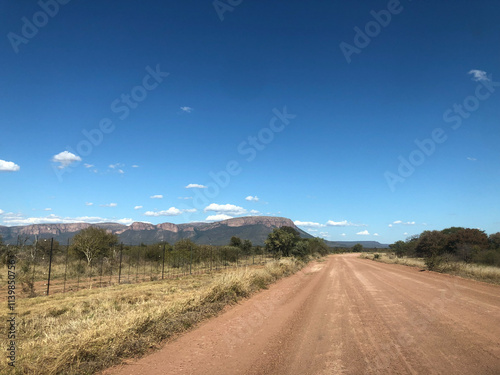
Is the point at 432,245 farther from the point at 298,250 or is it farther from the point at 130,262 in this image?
the point at 130,262

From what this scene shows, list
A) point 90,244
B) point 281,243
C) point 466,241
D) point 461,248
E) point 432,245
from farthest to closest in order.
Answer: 1. point 432,245
2. point 466,241
3. point 281,243
4. point 461,248
5. point 90,244

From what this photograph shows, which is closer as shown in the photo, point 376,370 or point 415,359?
point 376,370

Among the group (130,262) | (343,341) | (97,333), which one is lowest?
(130,262)

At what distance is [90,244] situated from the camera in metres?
34.9

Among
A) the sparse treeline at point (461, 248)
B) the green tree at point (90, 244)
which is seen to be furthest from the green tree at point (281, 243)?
the green tree at point (90, 244)

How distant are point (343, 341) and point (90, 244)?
1427 inches

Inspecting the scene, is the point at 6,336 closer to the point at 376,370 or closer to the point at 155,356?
the point at 155,356

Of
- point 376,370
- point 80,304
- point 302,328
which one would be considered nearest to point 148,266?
point 80,304

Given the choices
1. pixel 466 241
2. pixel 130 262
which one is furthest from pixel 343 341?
pixel 466 241

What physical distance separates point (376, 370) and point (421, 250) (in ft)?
187

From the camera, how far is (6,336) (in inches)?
302

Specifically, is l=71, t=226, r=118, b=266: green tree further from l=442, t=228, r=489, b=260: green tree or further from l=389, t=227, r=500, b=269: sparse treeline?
l=442, t=228, r=489, b=260: green tree

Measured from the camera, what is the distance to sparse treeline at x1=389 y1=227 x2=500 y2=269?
28.6 meters

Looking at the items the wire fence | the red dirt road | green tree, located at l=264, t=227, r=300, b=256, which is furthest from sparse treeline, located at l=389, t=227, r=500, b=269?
the wire fence
